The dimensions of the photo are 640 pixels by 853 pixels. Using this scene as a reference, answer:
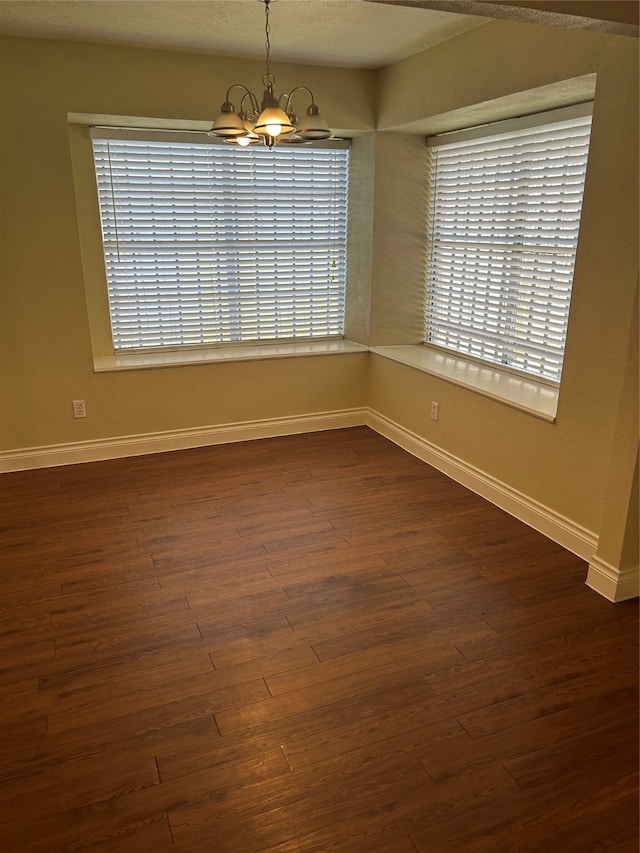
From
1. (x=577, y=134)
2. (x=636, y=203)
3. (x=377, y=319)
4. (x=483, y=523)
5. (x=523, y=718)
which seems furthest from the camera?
(x=377, y=319)

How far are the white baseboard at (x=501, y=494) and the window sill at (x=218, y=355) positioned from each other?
2.31 feet

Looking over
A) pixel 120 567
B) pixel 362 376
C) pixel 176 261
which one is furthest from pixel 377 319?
pixel 120 567

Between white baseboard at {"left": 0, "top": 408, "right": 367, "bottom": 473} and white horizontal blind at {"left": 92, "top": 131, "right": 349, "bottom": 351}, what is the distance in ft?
2.22

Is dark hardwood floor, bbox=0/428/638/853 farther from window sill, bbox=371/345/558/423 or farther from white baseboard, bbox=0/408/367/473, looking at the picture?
window sill, bbox=371/345/558/423

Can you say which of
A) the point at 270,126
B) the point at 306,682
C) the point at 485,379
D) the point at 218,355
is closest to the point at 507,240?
the point at 485,379

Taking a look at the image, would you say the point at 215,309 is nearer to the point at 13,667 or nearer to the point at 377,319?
the point at 377,319

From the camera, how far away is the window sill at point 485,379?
3.29 metres

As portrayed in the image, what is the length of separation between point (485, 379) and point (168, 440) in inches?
88.7

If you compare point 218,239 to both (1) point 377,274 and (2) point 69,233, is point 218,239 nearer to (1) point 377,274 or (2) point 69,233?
(2) point 69,233

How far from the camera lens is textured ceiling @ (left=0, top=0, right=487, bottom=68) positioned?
9.50 ft

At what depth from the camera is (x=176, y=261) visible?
170 inches

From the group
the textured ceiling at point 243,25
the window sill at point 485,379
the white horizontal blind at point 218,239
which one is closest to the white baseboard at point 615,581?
the window sill at point 485,379

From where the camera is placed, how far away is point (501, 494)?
3527mm

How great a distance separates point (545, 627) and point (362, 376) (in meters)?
2.74
